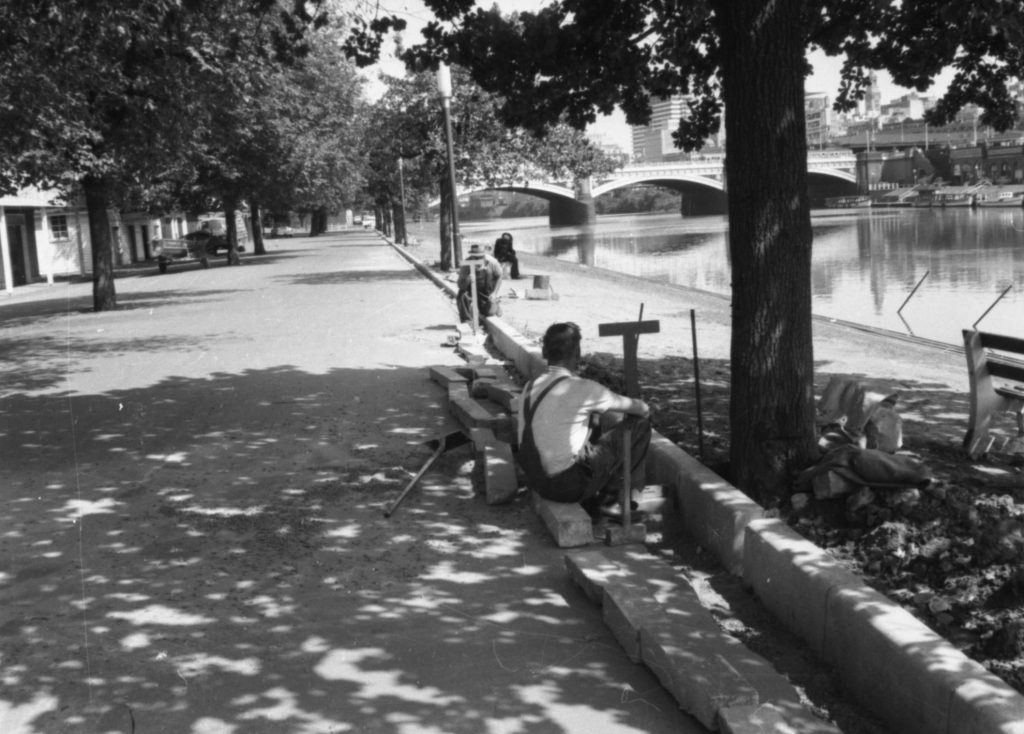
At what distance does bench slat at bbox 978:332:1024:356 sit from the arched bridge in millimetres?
69044

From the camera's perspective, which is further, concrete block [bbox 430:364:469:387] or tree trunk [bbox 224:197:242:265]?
tree trunk [bbox 224:197:242:265]

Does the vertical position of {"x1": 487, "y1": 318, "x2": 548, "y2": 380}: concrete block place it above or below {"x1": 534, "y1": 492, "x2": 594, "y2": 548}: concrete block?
above

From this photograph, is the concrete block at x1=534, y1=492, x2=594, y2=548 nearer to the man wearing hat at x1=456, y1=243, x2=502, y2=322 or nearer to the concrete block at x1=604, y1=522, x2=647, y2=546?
the concrete block at x1=604, y1=522, x2=647, y2=546

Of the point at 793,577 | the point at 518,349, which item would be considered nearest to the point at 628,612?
the point at 793,577

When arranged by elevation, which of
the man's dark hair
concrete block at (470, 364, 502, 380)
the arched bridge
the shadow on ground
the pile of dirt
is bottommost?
the shadow on ground

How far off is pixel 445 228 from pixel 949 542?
28152 mm

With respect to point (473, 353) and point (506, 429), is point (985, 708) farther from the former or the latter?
point (473, 353)

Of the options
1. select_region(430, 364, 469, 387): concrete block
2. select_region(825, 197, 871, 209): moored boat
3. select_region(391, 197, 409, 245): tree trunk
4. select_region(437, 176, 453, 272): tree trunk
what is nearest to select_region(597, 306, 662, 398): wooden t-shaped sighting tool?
select_region(430, 364, 469, 387): concrete block

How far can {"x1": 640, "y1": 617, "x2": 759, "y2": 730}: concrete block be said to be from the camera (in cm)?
361

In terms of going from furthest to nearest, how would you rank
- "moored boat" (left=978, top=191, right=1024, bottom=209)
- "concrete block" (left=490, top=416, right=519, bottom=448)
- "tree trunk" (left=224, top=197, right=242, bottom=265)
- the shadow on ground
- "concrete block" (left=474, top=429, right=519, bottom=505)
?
"moored boat" (left=978, top=191, right=1024, bottom=209) → "tree trunk" (left=224, top=197, right=242, bottom=265) → "concrete block" (left=490, top=416, right=519, bottom=448) → "concrete block" (left=474, top=429, right=519, bottom=505) → the shadow on ground

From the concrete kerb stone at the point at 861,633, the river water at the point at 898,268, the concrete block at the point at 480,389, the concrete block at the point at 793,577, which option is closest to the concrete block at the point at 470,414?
the concrete block at the point at 480,389

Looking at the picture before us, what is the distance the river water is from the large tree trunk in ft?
24.7

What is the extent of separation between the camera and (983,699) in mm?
3127

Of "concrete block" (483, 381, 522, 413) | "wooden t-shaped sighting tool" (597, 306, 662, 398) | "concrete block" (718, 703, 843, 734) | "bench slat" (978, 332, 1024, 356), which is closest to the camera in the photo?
"concrete block" (718, 703, 843, 734)
